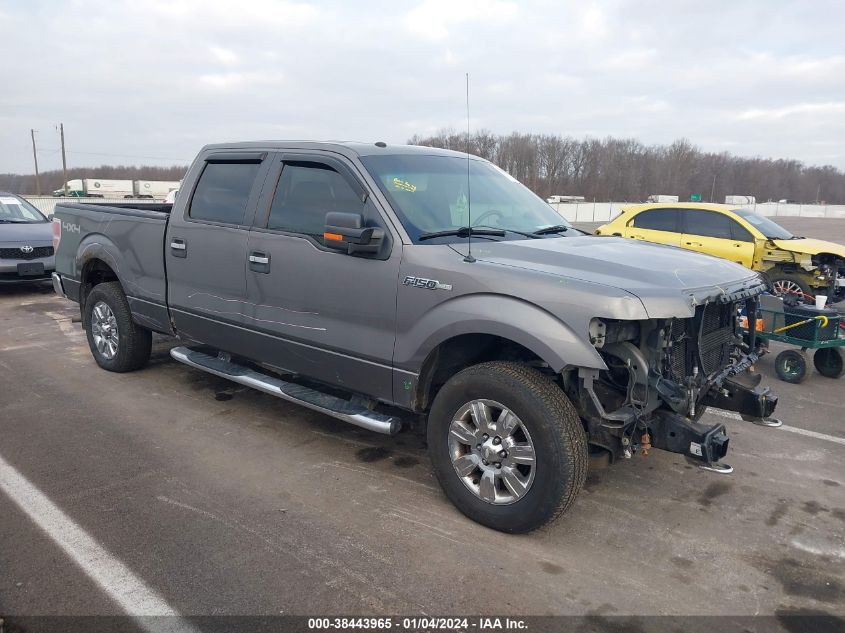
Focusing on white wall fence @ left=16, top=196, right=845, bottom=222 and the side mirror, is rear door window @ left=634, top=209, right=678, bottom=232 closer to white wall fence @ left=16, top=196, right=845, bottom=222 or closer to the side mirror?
white wall fence @ left=16, top=196, right=845, bottom=222

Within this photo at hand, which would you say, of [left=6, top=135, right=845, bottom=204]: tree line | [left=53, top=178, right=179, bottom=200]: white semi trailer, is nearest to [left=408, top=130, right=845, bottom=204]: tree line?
[left=6, top=135, right=845, bottom=204]: tree line

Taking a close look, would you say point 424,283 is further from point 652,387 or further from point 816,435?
point 816,435

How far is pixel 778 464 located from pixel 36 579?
461 centimetres

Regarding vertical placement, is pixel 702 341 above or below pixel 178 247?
below

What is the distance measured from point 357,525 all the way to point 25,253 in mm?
9593

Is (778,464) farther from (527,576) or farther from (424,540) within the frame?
(424,540)

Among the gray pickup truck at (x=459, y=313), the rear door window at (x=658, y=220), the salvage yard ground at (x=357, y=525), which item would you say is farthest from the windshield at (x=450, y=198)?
the rear door window at (x=658, y=220)

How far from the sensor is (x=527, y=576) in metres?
3.10

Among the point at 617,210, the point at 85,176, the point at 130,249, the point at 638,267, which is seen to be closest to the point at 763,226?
the point at 638,267

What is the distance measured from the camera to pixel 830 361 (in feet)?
23.2

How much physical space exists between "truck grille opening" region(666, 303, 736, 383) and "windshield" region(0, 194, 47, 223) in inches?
461

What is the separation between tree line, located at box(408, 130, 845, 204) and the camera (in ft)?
253

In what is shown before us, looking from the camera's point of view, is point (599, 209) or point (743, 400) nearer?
point (743, 400)

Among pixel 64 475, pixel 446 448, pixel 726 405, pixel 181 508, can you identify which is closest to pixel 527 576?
pixel 446 448
